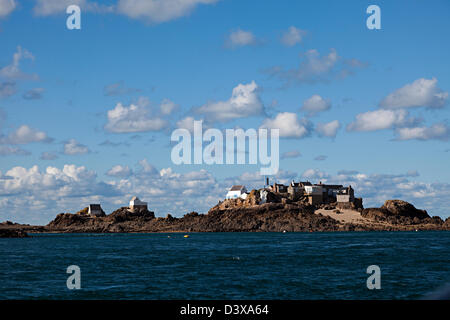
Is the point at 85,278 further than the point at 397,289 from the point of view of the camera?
Yes

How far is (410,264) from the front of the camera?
7806 cm
